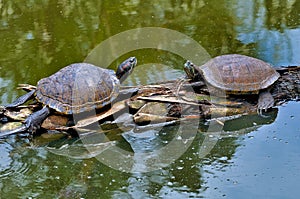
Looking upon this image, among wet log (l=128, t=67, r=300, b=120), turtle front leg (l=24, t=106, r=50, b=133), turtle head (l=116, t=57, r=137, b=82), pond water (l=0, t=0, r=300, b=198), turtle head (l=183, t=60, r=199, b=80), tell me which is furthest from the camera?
turtle head (l=116, t=57, r=137, b=82)

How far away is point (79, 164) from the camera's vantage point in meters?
3.59

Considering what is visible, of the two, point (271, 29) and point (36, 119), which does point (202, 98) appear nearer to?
point (36, 119)

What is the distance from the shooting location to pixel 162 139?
12.7 feet

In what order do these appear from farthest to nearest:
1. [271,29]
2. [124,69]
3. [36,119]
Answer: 1. [271,29]
2. [124,69]
3. [36,119]

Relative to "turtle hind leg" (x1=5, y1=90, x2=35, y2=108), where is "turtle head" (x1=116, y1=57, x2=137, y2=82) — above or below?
above

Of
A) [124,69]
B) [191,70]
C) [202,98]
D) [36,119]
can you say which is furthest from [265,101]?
[36,119]

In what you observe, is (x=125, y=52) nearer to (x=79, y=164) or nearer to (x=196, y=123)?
(x=196, y=123)

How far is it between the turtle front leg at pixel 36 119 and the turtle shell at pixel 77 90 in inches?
3.2

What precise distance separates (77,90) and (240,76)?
1470 millimetres

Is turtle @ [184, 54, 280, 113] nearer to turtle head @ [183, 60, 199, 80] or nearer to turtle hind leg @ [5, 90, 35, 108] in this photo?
turtle head @ [183, 60, 199, 80]

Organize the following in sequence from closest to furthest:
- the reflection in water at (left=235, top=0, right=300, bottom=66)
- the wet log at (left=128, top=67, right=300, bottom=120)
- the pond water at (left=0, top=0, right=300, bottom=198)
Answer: the pond water at (left=0, top=0, right=300, bottom=198), the wet log at (left=128, top=67, right=300, bottom=120), the reflection in water at (left=235, top=0, right=300, bottom=66)

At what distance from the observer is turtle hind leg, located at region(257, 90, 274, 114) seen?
410 cm

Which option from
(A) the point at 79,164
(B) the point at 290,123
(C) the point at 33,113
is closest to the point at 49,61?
(C) the point at 33,113

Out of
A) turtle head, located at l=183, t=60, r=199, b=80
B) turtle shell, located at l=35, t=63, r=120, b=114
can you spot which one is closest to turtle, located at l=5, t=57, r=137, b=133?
turtle shell, located at l=35, t=63, r=120, b=114
